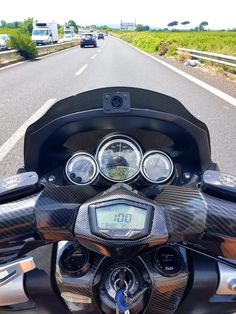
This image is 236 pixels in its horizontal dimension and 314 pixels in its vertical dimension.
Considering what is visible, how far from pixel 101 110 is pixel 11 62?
987 inches

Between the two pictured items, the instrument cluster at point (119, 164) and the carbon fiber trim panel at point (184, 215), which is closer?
the carbon fiber trim panel at point (184, 215)

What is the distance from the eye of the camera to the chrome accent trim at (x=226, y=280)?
1765 mm

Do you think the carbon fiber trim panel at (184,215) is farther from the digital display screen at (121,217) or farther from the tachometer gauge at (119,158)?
the tachometer gauge at (119,158)

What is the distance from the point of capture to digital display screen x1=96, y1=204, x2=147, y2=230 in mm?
1359

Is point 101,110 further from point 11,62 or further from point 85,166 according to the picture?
point 11,62

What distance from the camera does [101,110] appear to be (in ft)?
6.50

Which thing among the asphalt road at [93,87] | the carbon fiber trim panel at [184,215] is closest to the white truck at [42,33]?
the asphalt road at [93,87]

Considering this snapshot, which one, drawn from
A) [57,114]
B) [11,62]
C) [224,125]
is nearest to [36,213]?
[57,114]

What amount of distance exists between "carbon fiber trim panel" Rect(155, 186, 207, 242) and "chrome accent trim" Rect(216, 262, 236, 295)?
412 millimetres

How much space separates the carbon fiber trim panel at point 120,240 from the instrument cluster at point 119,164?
0.58 metres

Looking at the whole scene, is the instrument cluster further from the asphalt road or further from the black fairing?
the asphalt road

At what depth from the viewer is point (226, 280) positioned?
177 centimetres

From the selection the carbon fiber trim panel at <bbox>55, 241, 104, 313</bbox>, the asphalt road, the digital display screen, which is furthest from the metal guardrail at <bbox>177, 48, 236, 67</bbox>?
the digital display screen

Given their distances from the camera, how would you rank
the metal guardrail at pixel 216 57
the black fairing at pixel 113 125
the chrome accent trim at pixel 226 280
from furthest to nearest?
the metal guardrail at pixel 216 57, the black fairing at pixel 113 125, the chrome accent trim at pixel 226 280
